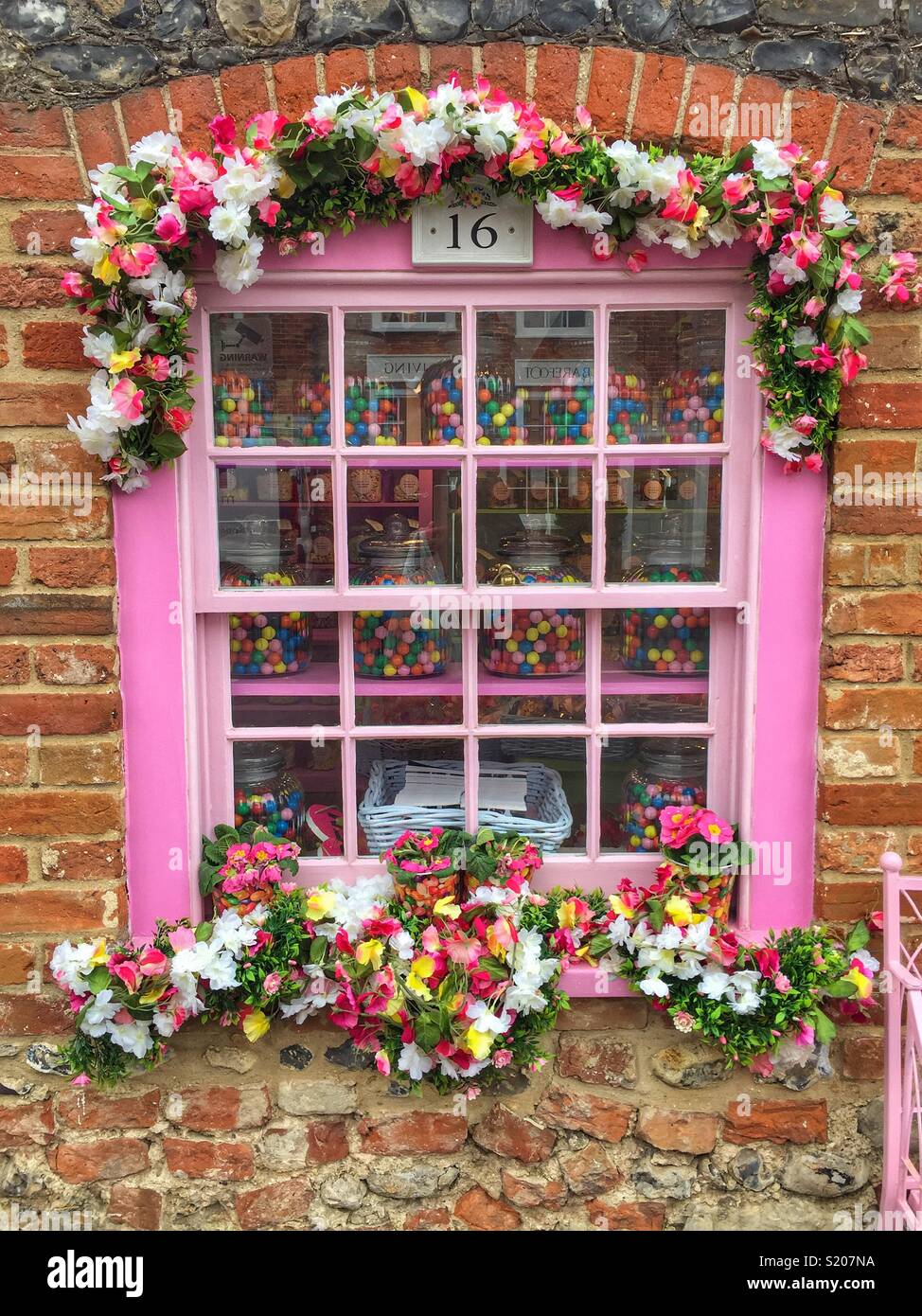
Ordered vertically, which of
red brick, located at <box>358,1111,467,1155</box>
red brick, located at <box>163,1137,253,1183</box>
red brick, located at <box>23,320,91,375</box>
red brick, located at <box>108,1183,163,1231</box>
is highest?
red brick, located at <box>23,320,91,375</box>

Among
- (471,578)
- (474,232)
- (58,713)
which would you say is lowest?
(58,713)

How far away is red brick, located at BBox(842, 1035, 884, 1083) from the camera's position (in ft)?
8.64

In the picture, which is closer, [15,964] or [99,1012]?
[99,1012]

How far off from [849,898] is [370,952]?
3.96 ft

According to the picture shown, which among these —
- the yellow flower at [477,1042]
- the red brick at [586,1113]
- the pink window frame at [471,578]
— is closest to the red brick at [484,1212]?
the red brick at [586,1113]

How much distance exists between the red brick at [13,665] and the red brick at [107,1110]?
1066 millimetres

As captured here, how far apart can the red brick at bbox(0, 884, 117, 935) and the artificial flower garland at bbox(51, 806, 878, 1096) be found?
7 cm

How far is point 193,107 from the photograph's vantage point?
2359mm

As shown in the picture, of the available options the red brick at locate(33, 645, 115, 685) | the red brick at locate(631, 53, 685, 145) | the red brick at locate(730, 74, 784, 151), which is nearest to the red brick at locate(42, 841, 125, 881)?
the red brick at locate(33, 645, 115, 685)

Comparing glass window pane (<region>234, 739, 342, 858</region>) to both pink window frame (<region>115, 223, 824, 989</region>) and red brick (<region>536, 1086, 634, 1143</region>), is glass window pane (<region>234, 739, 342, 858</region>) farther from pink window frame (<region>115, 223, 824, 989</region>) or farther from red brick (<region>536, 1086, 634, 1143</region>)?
red brick (<region>536, 1086, 634, 1143</region>)

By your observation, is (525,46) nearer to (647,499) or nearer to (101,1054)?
(647,499)

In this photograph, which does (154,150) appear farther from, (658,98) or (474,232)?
(658,98)

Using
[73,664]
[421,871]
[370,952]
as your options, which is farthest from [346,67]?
[370,952]

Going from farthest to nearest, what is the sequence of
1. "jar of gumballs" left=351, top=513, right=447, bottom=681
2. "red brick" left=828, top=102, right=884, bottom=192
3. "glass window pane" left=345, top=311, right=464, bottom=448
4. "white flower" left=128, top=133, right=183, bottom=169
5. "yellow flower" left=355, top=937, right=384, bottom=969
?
"jar of gumballs" left=351, top=513, right=447, bottom=681, "glass window pane" left=345, top=311, right=464, bottom=448, "yellow flower" left=355, top=937, right=384, bottom=969, "red brick" left=828, top=102, right=884, bottom=192, "white flower" left=128, top=133, right=183, bottom=169
